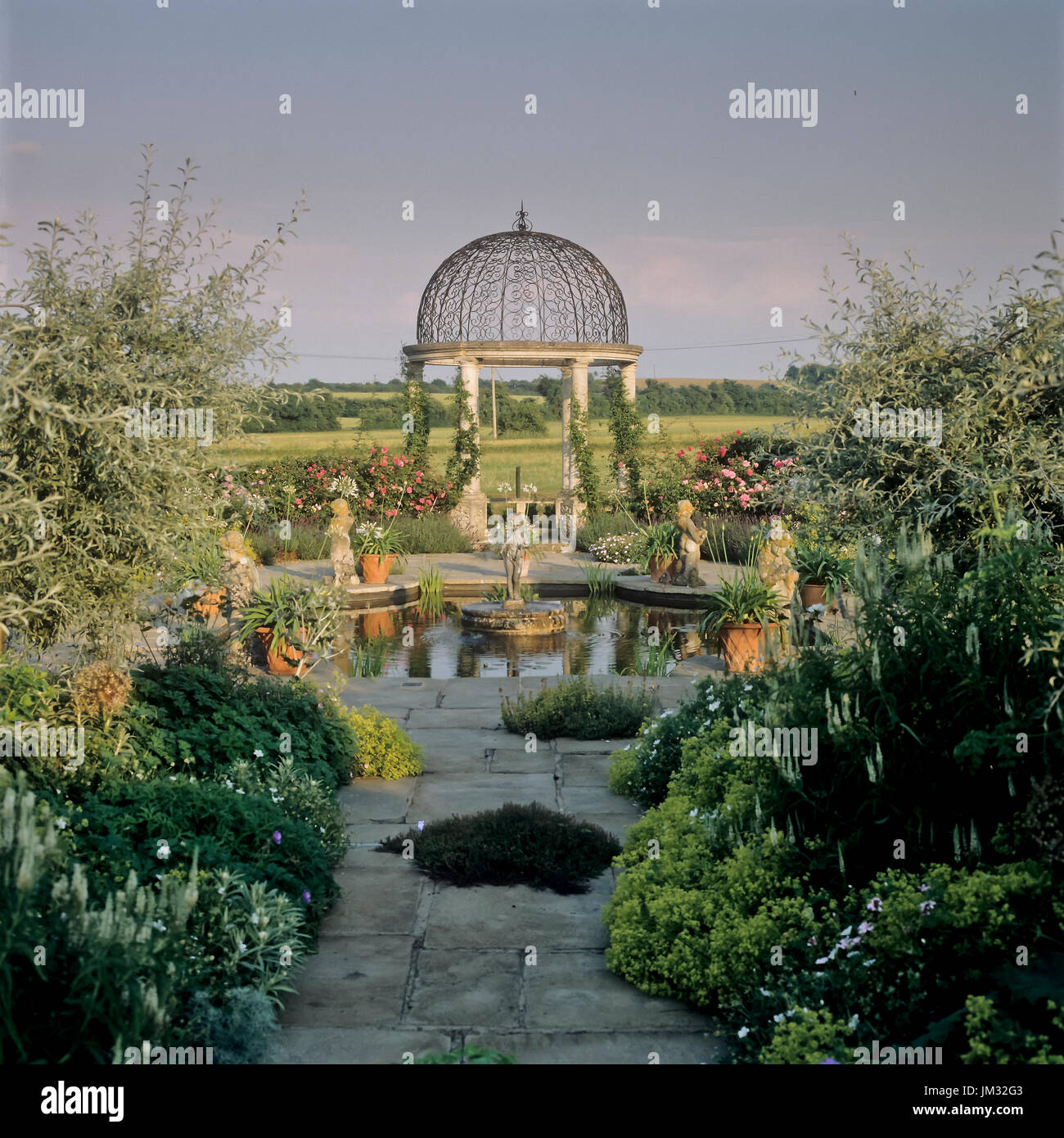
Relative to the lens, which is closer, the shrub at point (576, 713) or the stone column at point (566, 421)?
the shrub at point (576, 713)

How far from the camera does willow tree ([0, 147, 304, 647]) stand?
4227 millimetres

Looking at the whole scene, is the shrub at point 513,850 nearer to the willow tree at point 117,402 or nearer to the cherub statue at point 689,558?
the willow tree at point 117,402

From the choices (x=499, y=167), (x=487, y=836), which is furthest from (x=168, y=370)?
(x=499, y=167)

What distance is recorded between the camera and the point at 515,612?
36.4 ft

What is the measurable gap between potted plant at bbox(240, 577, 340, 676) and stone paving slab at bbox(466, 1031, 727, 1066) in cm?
492

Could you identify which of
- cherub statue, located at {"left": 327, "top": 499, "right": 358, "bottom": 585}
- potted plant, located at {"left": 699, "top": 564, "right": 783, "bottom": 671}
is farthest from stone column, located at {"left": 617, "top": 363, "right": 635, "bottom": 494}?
potted plant, located at {"left": 699, "top": 564, "right": 783, "bottom": 671}

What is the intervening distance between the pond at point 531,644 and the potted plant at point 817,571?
3.98ft

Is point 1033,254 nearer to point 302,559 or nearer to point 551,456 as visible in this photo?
point 302,559

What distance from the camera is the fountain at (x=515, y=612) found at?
1102cm

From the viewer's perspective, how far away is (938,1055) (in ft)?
8.81

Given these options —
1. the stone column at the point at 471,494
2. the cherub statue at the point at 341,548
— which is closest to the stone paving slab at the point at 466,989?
the cherub statue at the point at 341,548

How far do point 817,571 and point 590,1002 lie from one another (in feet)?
24.5

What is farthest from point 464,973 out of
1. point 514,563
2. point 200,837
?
point 514,563

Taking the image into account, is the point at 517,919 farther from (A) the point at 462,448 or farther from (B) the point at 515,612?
(A) the point at 462,448
